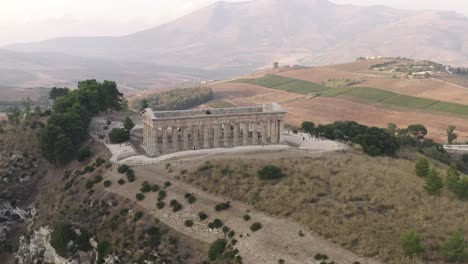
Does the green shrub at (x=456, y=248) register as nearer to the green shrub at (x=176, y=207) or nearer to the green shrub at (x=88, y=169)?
the green shrub at (x=176, y=207)

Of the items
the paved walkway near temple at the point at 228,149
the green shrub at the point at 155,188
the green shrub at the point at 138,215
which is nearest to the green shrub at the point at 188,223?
the green shrub at the point at 138,215

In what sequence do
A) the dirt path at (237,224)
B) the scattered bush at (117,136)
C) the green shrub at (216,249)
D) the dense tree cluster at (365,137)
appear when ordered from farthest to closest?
the scattered bush at (117,136) < the dense tree cluster at (365,137) < the green shrub at (216,249) < the dirt path at (237,224)

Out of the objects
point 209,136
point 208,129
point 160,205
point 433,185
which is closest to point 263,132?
point 209,136

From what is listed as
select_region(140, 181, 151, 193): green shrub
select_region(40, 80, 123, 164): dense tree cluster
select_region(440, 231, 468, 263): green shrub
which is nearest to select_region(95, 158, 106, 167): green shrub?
select_region(40, 80, 123, 164): dense tree cluster

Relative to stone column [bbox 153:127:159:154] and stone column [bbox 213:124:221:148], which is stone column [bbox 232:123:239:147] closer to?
stone column [bbox 213:124:221:148]

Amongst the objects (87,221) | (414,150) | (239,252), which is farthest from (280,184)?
(414,150)

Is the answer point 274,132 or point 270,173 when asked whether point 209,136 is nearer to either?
point 274,132
